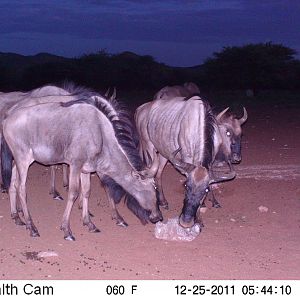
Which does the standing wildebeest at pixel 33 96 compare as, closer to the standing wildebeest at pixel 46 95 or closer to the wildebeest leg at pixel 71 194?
the standing wildebeest at pixel 46 95

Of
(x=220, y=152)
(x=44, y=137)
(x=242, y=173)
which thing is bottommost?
(x=242, y=173)

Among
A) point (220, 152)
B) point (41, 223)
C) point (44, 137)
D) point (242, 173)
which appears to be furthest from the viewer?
point (242, 173)

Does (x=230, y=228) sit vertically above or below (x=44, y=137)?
below

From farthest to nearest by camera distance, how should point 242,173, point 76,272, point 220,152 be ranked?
point 242,173 < point 220,152 < point 76,272

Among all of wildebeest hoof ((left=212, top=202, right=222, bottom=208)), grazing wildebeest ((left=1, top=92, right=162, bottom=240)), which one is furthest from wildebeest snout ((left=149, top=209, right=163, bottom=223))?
wildebeest hoof ((left=212, top=202, right=222, bottom=208))

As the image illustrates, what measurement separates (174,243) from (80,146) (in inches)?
67.7

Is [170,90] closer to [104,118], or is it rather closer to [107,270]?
[104,118]

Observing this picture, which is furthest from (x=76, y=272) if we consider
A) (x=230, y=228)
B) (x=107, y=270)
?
(x=230, y=228)

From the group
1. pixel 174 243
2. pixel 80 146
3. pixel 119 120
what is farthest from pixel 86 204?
pixel 174 243

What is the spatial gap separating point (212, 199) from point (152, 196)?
5.81 feet

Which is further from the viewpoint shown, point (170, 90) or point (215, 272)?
point (170, 90)

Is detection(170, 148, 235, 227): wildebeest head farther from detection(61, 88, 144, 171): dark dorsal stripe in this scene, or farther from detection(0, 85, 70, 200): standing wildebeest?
detection(0, 85, 70, 200): standing wildebeest

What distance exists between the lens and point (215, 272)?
6387 mm

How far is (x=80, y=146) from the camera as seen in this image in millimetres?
7645
